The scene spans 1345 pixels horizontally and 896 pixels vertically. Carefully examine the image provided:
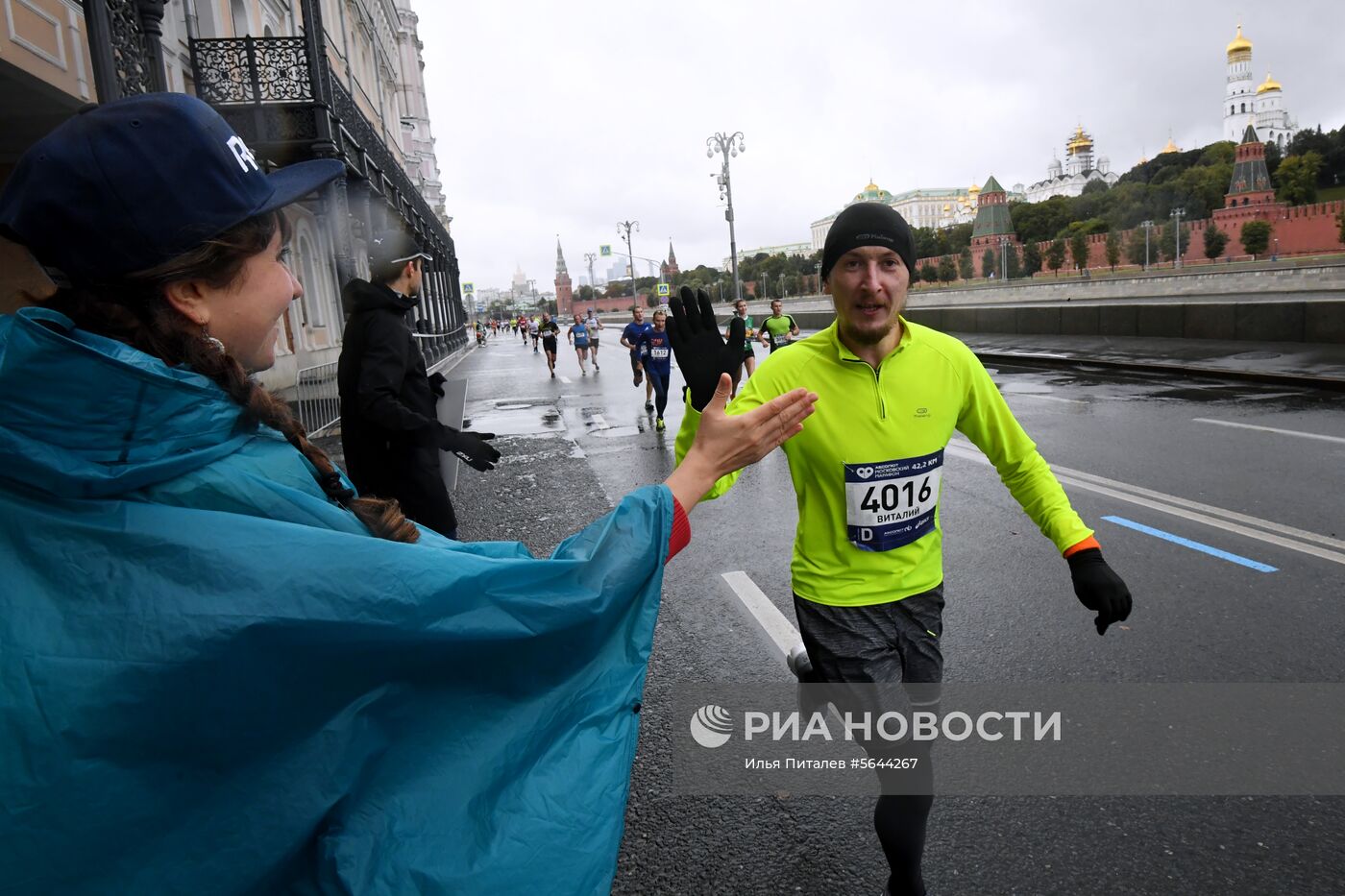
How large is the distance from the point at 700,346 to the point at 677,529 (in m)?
0.67

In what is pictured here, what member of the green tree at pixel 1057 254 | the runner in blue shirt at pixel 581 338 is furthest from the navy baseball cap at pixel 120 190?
the green tree at pixel 1057 254

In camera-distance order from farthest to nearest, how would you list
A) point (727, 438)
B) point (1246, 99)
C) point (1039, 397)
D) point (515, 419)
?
point (1246, 99) < point (515, 419) < point (1039, 397) < point (727, 438)

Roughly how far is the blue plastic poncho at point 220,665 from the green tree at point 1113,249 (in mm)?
79633

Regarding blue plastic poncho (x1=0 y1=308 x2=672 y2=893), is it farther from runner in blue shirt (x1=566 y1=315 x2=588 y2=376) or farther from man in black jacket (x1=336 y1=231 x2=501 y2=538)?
runner in blue shirt (x1=566 y1=315 x2=588 y2=376)

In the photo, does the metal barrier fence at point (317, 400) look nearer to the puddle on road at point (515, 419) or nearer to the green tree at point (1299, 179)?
the puddle on road at point (515, 419)

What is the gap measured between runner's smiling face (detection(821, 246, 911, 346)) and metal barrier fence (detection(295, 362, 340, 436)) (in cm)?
1070

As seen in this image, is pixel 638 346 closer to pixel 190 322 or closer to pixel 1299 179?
pixel 190 322

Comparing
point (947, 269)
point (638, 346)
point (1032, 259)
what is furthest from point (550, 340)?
point (947, 269)

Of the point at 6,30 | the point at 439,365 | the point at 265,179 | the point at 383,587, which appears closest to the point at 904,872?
the point at 383,587

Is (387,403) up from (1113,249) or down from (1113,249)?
down

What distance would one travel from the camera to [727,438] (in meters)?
1.73

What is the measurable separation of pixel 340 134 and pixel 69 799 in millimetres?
16537

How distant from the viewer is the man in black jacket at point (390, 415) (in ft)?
12.9

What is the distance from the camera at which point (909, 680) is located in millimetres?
2578
